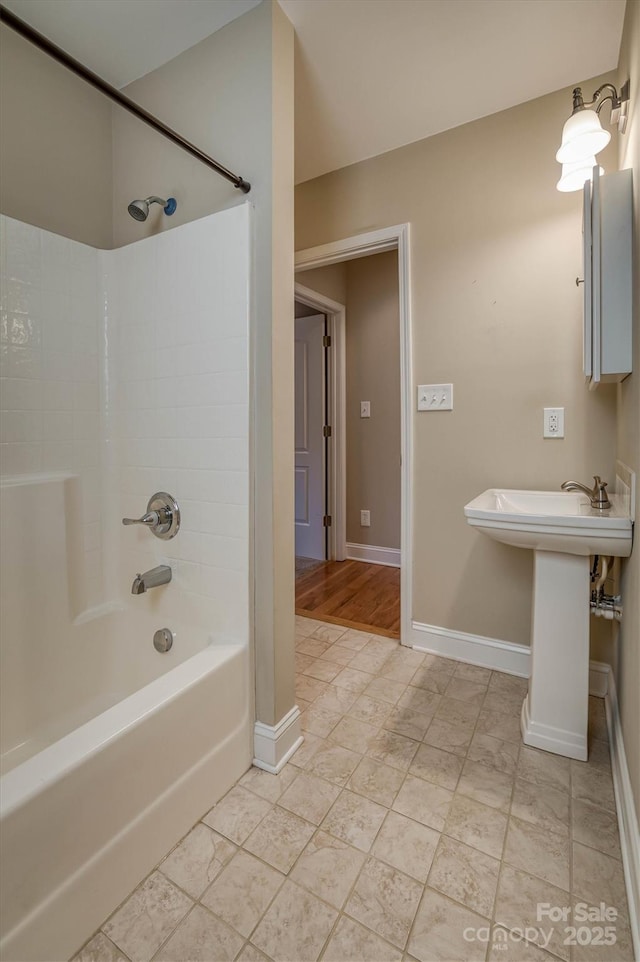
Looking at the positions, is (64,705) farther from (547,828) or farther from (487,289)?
(487,289)

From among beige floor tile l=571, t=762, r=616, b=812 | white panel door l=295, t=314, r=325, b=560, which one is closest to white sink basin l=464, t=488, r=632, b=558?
beige floor tile l=571, t=762, r=616, b=812

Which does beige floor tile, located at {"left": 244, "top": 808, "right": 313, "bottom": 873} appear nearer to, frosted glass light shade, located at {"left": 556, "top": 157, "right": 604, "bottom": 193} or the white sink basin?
the white sink basin

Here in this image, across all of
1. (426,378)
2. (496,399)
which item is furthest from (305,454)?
(496,399)

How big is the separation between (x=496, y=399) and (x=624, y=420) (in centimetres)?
54

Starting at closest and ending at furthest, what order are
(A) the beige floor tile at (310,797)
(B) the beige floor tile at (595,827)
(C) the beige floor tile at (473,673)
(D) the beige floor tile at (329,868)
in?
(D) the beige floor tile at (329,868), (B) the beige floor tile at (595,827), (A) the beige floor tile at (310,797), (C) the beige floor tile at (473,673)

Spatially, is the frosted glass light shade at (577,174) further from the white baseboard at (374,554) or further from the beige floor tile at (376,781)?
the white baseboard at (374,554)

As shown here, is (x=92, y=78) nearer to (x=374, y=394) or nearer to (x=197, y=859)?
(x=197, y=859)

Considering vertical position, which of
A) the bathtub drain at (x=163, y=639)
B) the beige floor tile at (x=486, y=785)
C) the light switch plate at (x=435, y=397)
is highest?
the light switch plate at (x=435, y=397)

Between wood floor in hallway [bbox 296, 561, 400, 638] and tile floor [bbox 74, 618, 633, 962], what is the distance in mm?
841

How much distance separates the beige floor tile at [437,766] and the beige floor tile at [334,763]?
→ 19 cm

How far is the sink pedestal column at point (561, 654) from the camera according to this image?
1.38 metres

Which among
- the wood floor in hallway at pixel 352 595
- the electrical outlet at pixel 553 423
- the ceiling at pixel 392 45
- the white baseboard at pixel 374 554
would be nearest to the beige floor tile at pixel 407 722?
the wood floor in hallway at pixel 352 595

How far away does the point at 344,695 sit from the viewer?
177 cm

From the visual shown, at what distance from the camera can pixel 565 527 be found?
1.26 m
